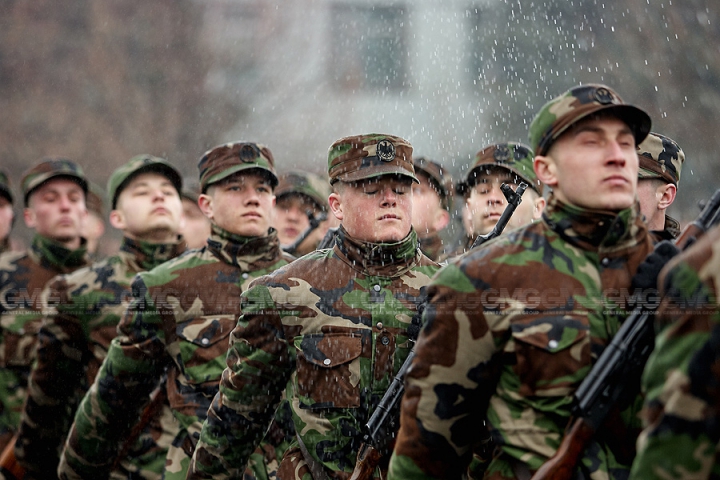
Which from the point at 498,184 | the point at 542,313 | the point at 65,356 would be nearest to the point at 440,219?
the point at 498,184

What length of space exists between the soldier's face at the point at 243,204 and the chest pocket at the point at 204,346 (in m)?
0.58

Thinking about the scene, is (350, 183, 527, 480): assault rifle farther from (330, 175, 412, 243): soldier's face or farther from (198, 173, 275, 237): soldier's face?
(198, 173, 275, 237): soldier's face

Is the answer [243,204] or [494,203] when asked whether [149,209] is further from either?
[494,203]

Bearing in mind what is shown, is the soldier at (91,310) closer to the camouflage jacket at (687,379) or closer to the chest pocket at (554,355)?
the chest pocket at (554,355)

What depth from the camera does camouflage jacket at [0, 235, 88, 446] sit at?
959 centimetres

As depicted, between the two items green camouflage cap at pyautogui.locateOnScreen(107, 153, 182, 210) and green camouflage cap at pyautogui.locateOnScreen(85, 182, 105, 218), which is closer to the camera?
green camouflage cap at pyautogui.locateOnScreen(107, 153, 182, 210)

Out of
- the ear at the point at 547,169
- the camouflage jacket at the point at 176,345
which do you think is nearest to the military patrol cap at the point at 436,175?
the camouflage jacket at the point at 176,345

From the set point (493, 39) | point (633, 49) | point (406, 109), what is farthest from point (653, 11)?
point (406, 109)

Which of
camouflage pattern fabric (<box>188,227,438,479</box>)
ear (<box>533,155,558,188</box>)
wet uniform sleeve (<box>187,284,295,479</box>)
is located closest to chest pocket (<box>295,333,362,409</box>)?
camouflage pattern fabric (<box>188,227,438,479</box>)

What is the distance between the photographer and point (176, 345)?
6.89m

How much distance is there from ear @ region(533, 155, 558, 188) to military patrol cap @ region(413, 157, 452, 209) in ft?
15.0

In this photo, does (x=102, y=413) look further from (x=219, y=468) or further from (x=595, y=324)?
(x=595, y=324)

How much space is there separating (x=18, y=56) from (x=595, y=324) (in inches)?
1142

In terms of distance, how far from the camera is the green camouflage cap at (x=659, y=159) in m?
6.07
